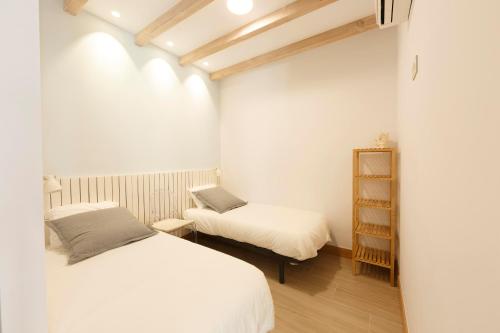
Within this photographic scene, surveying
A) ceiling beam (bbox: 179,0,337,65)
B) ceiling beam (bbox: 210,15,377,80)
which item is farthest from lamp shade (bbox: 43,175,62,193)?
ceiling beam (bbox: 210,15,377,80)

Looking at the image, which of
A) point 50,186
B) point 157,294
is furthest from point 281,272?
point 50,186

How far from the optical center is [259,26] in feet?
7.51

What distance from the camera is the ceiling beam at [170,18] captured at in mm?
1967

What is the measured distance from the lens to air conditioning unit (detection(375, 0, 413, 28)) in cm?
136

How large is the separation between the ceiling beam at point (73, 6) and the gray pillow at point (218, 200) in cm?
240

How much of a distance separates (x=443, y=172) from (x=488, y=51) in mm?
422

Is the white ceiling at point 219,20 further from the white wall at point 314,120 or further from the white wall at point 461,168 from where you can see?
the white wall at point 461,168

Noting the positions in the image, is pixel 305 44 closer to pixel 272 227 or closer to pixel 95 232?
pixel 272 227

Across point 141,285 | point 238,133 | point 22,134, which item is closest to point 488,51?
point 22,134

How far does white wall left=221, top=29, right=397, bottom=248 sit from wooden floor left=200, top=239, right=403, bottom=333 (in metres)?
0.57

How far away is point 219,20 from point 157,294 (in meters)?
2.69

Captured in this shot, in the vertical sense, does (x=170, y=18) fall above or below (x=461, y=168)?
above

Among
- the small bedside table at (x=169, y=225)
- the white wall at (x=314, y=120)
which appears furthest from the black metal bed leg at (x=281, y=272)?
the small bedside table at (x=169, y=225)

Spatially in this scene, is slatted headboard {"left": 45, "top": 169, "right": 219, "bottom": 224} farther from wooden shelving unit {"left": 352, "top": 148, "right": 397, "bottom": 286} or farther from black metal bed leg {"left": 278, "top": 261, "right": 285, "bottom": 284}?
wooden shelving unit {"left": 352, "top": 148, "right": 397, "bottom": 286}
